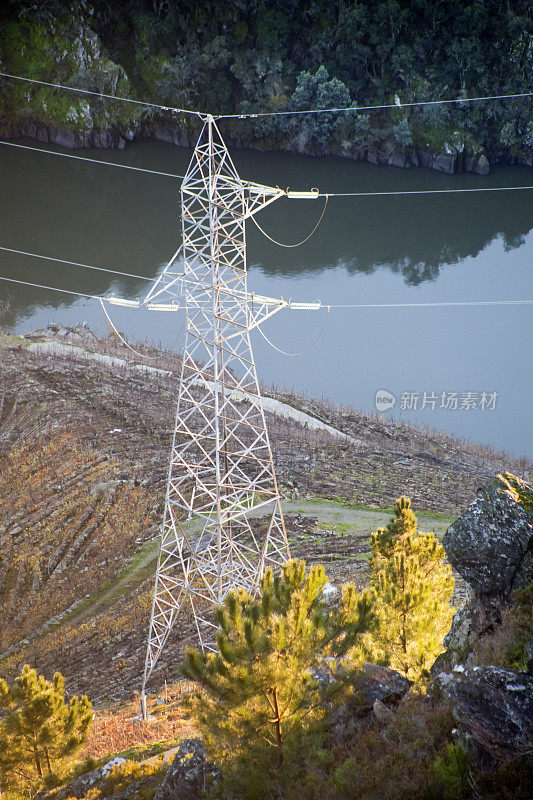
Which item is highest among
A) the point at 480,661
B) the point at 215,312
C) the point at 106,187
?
the point at 106,187

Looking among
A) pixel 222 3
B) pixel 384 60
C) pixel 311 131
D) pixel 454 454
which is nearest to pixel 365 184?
pixel 311 131

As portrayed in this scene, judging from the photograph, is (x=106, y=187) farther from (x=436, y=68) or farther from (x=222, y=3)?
(x=436, y=68)

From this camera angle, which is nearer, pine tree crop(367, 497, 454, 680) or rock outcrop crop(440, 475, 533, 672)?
rock outcrop crop(440, 475, 533, 672)

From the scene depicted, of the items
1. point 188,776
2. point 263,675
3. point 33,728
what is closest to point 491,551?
point 263,675

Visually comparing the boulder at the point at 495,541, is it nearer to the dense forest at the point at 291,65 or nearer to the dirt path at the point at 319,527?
the dirt path at the point at 319,527

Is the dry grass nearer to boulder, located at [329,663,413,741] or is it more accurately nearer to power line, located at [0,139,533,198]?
boulder, located at [329,663,413,741]

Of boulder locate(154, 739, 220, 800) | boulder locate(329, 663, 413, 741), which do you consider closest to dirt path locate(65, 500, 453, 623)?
boulder locate(154, 739, 220, 800)
